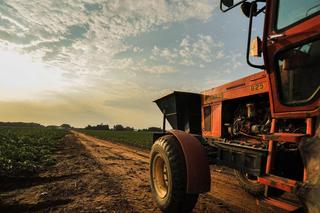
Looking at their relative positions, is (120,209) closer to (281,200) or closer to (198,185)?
(198,185)

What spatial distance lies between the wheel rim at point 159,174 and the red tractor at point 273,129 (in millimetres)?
18

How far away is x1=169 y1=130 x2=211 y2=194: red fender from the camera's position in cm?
383

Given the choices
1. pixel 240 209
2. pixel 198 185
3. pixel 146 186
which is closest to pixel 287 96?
pixel 198 185

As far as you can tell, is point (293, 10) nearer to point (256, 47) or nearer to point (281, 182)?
point (256, 47)

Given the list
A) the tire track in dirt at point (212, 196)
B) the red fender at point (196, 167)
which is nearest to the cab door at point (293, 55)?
the red fender at point (196, 167)

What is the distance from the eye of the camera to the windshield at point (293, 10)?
113 inches

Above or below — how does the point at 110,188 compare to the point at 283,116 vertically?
below

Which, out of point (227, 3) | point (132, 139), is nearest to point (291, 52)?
point (227, 3)

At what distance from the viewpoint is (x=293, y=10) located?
3100mm

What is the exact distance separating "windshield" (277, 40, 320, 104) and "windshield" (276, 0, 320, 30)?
323 mm

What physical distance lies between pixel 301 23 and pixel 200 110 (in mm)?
3591

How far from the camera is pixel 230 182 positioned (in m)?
6.89

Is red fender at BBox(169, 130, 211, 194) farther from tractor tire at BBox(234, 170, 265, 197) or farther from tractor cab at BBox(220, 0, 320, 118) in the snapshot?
tractor tire at BBox(234, 170, 265, 197)

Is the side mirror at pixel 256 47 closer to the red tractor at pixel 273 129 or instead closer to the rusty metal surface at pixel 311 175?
the red tractor at pixel 273 129
